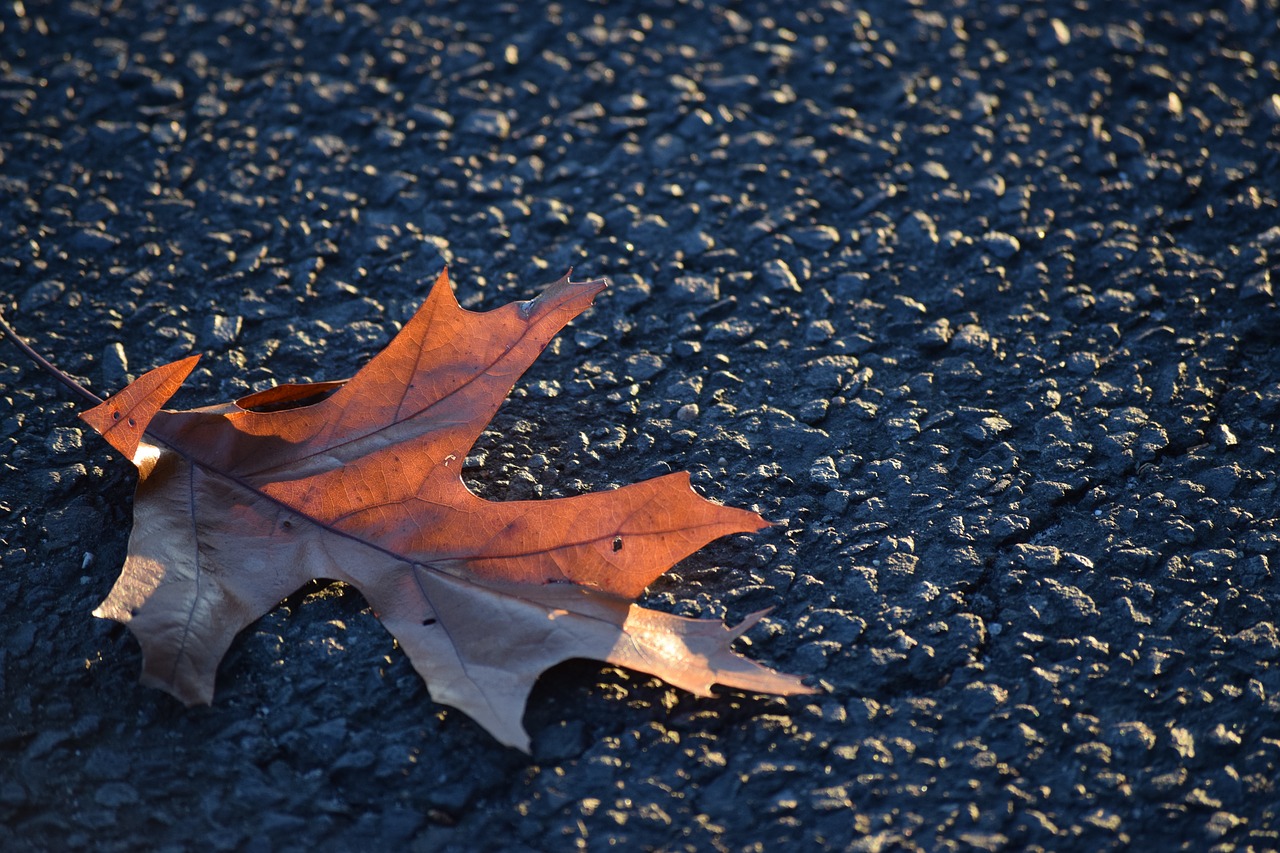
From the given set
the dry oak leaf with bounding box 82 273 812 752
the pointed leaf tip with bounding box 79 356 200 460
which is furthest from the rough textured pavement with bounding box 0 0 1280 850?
the pointed leaf tip with bounding box 79 356 200 460

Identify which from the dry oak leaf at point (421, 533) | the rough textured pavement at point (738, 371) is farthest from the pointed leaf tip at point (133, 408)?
the rough textured pavement at point (738, 371)

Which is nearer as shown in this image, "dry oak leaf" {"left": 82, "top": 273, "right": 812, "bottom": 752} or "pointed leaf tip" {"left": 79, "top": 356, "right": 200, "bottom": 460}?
"dry oak leaf" {"left": 82, "top": 273, "right": 812, "bottom": 752}

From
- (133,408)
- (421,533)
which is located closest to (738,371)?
(421,533)

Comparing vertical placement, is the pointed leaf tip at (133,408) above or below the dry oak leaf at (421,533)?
above

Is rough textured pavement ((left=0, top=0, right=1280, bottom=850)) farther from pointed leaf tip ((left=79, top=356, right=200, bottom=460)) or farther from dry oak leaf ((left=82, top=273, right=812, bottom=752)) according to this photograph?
pointed leaf tip ((left=79, top=356, right=200, bottom=460))

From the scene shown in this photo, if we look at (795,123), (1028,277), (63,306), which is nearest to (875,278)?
(1028,277)

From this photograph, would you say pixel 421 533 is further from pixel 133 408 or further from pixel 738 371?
pixel 738 371

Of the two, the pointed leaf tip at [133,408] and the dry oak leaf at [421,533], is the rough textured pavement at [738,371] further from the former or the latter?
the pointed leaf tip at [133,408]
